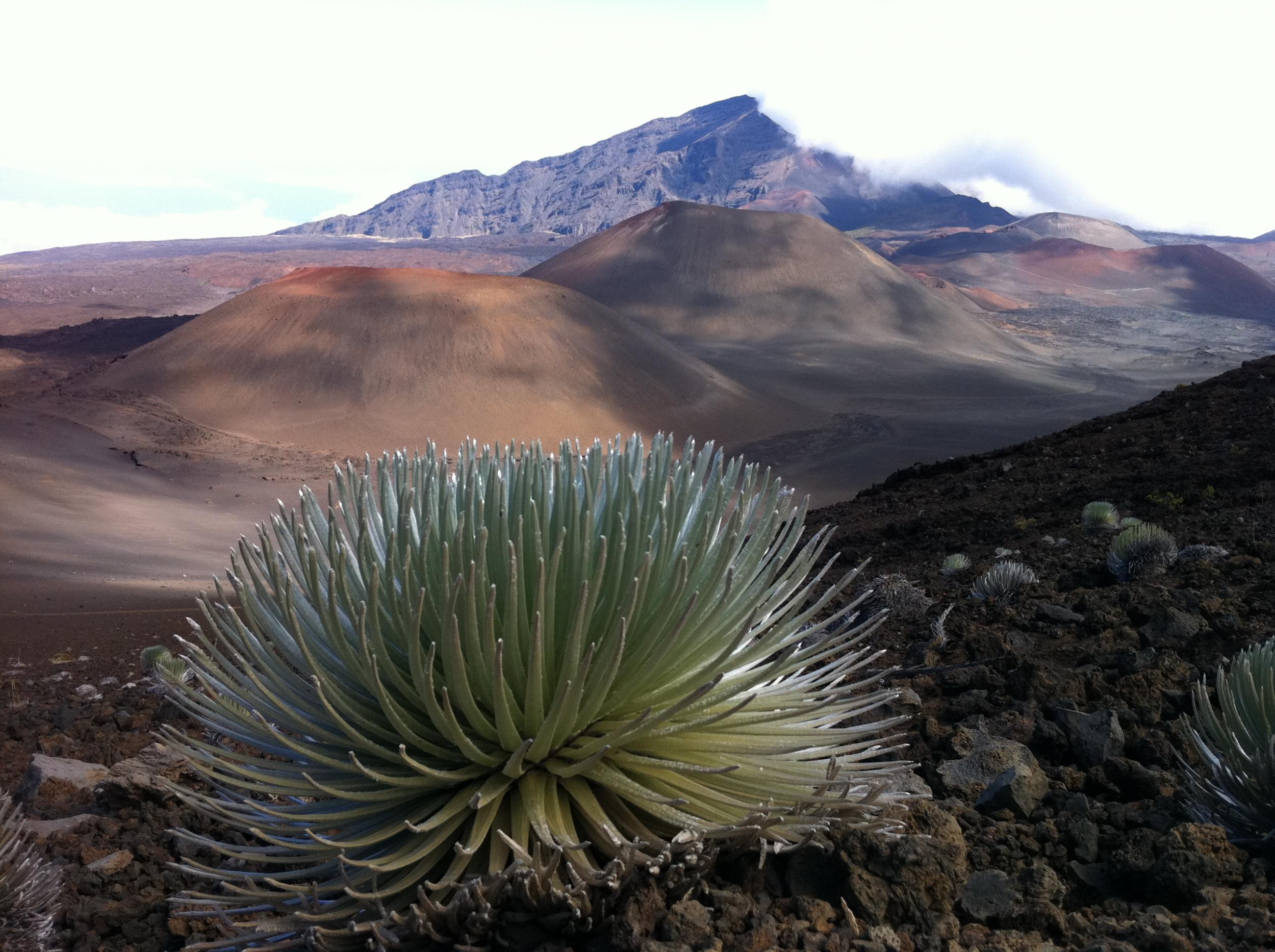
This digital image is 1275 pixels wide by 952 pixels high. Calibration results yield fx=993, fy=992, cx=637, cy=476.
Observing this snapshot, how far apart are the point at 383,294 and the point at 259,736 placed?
28.0 meters

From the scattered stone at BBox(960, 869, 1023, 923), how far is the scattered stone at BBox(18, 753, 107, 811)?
232 cm

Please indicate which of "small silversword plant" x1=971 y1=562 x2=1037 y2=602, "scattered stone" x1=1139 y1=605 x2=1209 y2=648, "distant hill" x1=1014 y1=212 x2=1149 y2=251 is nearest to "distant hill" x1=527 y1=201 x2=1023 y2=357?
"small silversword plant" x1=971 y1=562 x2=1037 y2=602

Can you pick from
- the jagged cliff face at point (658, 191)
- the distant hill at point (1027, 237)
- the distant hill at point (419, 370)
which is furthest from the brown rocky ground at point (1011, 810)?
the jagged cliff face at point (658, 191)

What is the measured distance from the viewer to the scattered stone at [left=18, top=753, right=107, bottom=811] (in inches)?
105

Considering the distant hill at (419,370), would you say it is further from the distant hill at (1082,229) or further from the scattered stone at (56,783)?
the distant hill at (1082,229)

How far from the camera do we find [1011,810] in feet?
5.86

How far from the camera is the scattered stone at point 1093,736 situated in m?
1.95

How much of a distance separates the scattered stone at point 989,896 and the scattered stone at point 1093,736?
0.49 meters

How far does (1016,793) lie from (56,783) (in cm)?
248

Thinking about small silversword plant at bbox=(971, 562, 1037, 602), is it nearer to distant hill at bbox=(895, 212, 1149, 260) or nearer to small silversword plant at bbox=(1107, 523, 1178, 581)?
small silversword plant at bbox=(1107, 523, 1178, 581)

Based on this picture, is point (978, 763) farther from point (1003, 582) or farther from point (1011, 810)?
point (1003, 582)

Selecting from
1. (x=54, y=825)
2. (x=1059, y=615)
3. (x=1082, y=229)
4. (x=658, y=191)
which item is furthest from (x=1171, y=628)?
(x=658, y=191)

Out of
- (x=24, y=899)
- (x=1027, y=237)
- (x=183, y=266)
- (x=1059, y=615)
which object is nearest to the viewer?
(x=24, y=899)

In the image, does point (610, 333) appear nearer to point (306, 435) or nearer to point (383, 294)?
point (383, 294)
